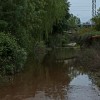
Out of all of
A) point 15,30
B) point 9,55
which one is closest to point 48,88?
point 9,55

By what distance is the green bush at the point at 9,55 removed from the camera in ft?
64.6

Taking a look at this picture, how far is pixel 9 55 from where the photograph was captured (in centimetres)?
2044

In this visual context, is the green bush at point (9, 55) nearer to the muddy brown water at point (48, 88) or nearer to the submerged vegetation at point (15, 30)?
the submerged vegetation at point (15, 30)

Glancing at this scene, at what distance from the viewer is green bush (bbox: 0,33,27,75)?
19688 millimetres

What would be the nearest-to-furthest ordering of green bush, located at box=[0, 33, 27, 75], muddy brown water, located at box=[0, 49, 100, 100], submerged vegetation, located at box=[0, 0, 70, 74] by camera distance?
muddy brown water, located at box=[0, 49, 100, 100], green bush, located at box=[0, 33, 27, 75], submerged vegetation, located at box=[0, 0, 70, 74]

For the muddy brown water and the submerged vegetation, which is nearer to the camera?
the muddy brown water

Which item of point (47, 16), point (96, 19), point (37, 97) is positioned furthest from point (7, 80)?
point (96, 19)

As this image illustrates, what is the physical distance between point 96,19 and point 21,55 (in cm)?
2500

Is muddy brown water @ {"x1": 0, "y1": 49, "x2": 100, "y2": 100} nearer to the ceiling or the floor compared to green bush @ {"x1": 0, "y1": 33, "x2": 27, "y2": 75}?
nearer to the floor

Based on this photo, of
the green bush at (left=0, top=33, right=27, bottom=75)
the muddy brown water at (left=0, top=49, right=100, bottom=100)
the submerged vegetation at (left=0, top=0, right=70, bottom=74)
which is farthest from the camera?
the submerged vegetation at (left=0, top=0, right=70, bottom=74)

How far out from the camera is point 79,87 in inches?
654

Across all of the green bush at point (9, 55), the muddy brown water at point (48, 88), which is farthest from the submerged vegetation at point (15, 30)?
the muddy brown water at point (48, 88)

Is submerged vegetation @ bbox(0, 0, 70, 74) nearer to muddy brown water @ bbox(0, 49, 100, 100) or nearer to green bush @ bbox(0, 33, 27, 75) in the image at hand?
green bush @ bbox(0, 33, 27, 75)

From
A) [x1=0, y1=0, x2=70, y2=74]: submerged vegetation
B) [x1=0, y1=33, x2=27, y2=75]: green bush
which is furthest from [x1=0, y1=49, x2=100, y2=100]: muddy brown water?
[x1=0, y1=0, x2=70, y2=74]: submerged vegetation
